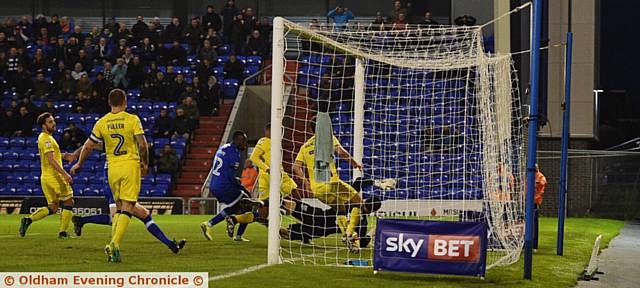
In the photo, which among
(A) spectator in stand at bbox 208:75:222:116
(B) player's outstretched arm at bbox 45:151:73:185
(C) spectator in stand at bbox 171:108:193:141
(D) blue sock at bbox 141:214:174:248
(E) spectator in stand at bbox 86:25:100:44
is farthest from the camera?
(E) spectator in stand at bbox 86:25:100:44

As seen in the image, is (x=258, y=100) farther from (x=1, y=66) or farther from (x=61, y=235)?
(x=61, y=235)

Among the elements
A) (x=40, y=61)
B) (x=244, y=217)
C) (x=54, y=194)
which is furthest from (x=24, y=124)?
(x=244, y=217)

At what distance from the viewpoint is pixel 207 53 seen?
31.5 meters

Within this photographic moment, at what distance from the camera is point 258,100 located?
30406 mm

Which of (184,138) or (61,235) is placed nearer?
(61,235)

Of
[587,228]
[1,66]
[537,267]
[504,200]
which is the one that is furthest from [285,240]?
[1,66]

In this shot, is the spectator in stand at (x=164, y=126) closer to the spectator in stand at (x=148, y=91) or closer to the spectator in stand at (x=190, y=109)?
the spectator in stand at (x=190, y=109)

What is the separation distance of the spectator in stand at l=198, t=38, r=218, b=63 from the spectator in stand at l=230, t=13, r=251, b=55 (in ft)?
3.31

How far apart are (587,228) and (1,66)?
64.6 ft

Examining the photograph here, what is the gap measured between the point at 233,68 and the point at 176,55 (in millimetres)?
2238

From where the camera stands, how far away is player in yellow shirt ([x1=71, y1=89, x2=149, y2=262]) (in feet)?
38.0

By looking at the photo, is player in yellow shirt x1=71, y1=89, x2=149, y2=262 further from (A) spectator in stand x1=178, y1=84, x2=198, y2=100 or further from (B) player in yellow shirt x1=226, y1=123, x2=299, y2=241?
(A) spectator in stand x1=178, y1=84, x2=198, y2=100

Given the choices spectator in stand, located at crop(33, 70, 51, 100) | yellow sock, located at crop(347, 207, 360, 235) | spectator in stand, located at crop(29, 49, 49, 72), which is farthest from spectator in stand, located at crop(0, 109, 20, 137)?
yellow sock, located at crop(347, 207, 360, 235)

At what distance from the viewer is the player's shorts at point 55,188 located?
51.7 feet
